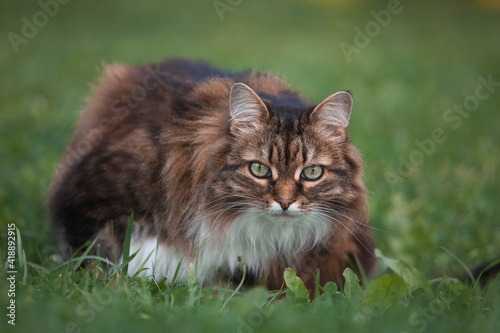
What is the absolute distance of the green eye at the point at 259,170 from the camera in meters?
2.94

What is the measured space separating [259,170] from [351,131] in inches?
147

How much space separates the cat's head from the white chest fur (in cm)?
13

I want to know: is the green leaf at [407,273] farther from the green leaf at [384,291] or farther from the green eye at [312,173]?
the green eye at [312,173]

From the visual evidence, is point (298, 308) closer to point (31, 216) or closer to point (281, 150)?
point (281, 150)

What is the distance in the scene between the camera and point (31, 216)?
4.31m

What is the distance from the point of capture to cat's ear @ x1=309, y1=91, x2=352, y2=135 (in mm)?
2965

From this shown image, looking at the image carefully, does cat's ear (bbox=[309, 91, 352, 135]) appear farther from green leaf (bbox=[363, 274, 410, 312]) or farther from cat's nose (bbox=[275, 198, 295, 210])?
green leaf (bbox=[363, 274, 410, 312])

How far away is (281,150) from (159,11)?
10.8 metres

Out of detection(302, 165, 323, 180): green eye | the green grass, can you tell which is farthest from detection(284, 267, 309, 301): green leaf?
detection(302, 165, 323, 180): green eye

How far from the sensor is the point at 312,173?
2973 millimetres

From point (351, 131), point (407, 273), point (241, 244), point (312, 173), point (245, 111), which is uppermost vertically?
point (245, 111)

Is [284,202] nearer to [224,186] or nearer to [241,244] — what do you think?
[224,186]

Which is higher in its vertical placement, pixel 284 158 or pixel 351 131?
pixel 351 131

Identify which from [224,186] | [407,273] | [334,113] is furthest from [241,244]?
[407,273]
